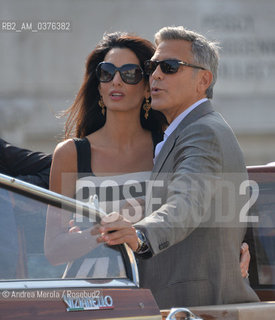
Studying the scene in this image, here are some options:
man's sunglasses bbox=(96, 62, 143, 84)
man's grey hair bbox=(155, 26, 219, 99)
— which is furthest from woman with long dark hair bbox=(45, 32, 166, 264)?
man's grey hair bbox=(155, 26, 219, 99)

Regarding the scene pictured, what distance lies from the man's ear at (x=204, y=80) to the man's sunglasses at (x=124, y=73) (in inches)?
24.6

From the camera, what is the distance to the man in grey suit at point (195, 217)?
253 centimetres

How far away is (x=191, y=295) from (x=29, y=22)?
20.3m

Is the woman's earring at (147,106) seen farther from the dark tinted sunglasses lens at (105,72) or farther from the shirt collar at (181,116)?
the shirt collar at (181,116)

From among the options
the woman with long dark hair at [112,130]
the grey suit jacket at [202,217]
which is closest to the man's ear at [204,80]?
the grey suit jacket at [202,217]

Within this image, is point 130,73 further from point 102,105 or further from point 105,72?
point 102,105

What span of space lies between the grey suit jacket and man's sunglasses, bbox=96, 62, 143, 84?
0.82m

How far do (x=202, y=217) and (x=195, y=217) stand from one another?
0.07 meters

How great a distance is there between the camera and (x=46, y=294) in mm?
2227

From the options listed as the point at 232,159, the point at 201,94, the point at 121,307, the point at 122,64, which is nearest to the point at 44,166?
the point at 122,64

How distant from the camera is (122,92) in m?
3.64

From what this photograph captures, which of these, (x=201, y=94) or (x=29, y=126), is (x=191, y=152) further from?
(x=29, y=126)

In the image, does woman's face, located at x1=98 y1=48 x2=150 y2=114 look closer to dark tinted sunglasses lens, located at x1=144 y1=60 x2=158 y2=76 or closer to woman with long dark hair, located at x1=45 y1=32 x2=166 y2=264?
woman with long dark hair, located at x1=45 y1=32 x2=166 y2=264

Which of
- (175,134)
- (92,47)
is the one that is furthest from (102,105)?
(92,47)
